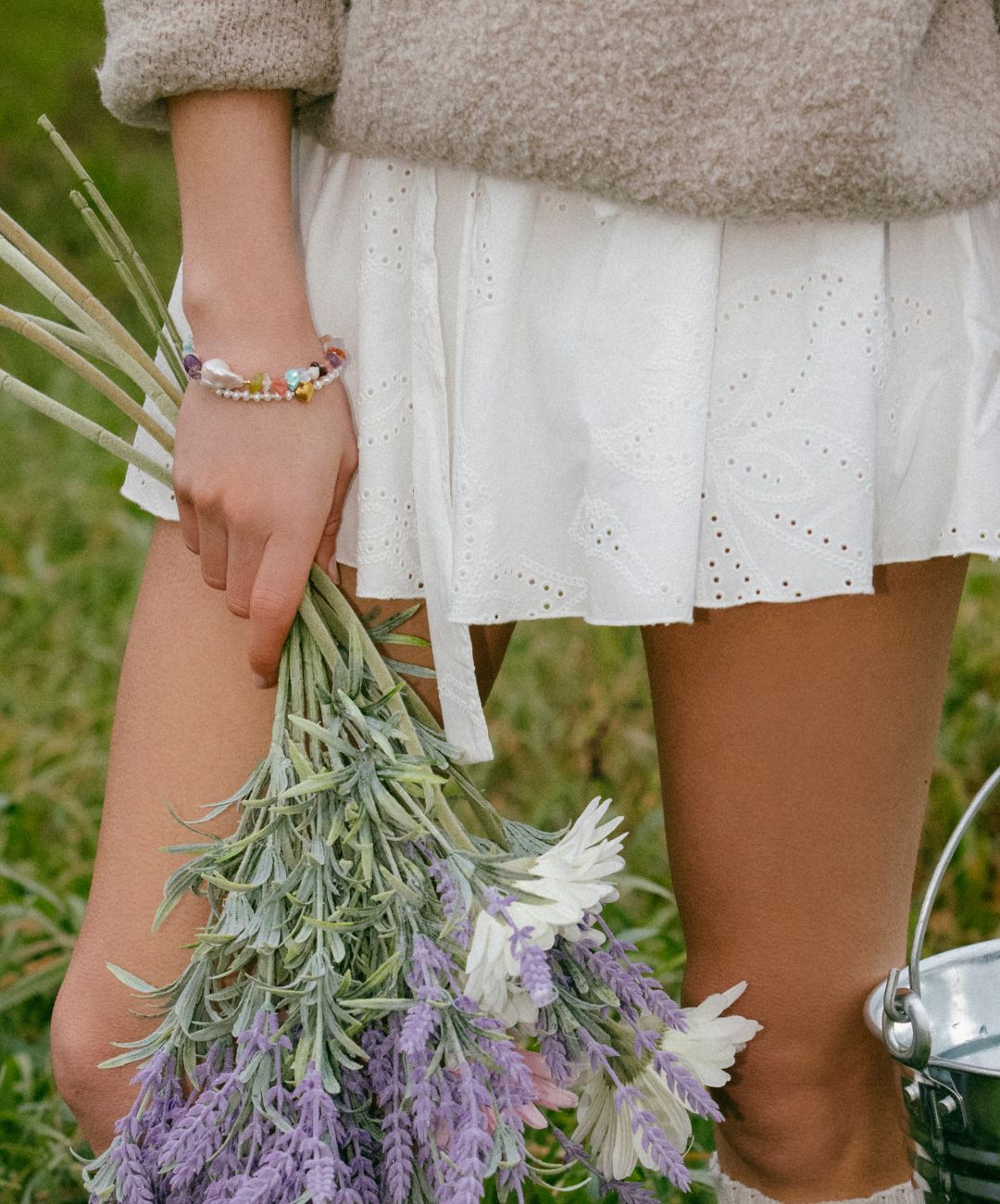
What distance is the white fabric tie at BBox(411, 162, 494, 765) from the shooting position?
3.48ft

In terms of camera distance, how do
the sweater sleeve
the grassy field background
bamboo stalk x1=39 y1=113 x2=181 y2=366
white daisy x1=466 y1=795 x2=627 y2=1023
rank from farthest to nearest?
the grassy field background
bamboo stalk x1=39 y1=113 x2=181 y2=366
the sweater sleeve
white daisy x1=466 y1=795 x2=627 y2=1023

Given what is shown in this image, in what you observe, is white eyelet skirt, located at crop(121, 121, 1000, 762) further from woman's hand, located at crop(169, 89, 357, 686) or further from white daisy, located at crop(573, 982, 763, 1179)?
white daisy, located at crop(573, 982, 763, 1179)

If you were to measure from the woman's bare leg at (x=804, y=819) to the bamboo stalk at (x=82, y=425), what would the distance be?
1.29ft

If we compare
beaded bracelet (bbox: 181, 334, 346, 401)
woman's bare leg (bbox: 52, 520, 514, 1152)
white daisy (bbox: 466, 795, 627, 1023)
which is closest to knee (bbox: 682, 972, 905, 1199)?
white daisy (bbox: 466, 795, 627, 1023)

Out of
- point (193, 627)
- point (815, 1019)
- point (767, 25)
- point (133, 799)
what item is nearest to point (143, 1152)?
point (133, 799)

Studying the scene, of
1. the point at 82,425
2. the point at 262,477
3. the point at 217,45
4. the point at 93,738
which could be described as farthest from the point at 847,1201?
the point at 93,738

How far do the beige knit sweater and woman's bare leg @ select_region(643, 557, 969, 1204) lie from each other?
30 centimetres

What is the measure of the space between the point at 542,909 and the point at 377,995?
0.14 metres

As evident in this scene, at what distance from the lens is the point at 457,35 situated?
3.27 feet

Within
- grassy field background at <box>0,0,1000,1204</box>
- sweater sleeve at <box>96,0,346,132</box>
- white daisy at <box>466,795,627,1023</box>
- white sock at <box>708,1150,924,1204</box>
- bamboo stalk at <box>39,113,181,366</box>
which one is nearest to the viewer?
white daisy at <box>466,795,627,1023</box>

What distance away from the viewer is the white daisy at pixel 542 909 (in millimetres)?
884

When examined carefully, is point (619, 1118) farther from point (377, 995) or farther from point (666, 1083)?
point (377, 995)

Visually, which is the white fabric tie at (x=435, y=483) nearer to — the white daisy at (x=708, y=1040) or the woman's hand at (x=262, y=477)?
the woman's hand at (x=262, y=477)

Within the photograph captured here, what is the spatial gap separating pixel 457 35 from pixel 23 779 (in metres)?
1.84
